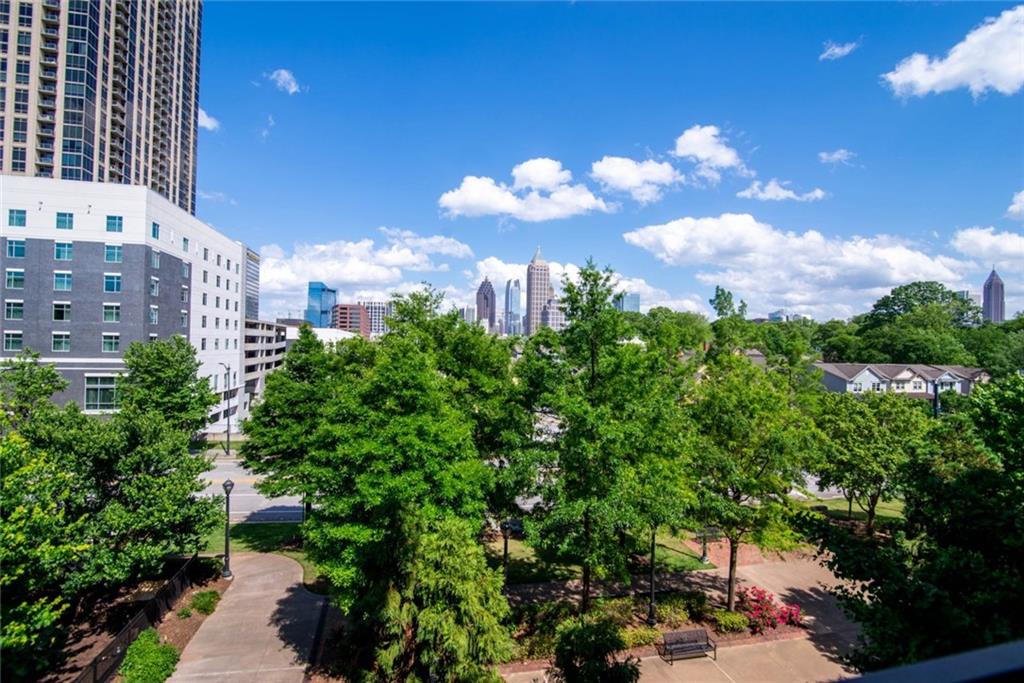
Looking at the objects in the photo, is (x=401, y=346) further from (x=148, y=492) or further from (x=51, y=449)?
(x=51, y=449)

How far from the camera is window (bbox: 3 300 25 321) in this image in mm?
37344

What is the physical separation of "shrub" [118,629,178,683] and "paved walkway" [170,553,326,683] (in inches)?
18.8

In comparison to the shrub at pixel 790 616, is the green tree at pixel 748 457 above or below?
above

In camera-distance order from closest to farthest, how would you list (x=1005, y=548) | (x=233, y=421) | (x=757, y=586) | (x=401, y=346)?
1. (x=1005, y=548)
2. (x=401, y=346)
3. (x=757, y=586)
4. (x=233, y=421)

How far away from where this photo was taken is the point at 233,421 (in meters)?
57.2

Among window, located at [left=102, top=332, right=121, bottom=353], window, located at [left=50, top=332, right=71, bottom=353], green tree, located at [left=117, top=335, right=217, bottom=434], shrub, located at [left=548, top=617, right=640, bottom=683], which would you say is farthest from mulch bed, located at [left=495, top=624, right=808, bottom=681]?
window, located at [left=50, top=332, right=71, bottom=353]

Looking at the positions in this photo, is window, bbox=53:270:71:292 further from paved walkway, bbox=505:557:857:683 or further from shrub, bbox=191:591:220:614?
paved walkway, bbox=505:557:857:683

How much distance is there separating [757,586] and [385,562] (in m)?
14.6

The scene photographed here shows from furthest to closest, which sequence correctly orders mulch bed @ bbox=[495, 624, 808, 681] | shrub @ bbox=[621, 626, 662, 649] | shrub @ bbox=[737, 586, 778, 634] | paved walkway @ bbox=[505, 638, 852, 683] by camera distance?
shrub @ bbox=[737, 586, 778, 634] → shrub @ bbox=[621, 626, 662, 649] → mulch bed @ bbox=[495, 624, 808, 681] → paved walkway @ bbox=[505, 638, 852, 683]

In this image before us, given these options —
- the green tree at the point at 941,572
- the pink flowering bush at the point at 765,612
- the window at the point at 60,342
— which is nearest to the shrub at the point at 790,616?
the pink flowering bush at the point at 765,612

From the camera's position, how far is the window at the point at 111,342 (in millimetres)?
38969

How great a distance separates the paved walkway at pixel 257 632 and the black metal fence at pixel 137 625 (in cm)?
142

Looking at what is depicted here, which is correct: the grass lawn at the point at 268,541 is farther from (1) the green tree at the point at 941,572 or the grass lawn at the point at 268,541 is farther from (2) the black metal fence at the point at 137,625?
(1) the green tree at the point at 941,572

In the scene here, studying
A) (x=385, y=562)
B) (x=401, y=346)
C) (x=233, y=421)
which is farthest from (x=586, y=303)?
(x=233, y=421)
